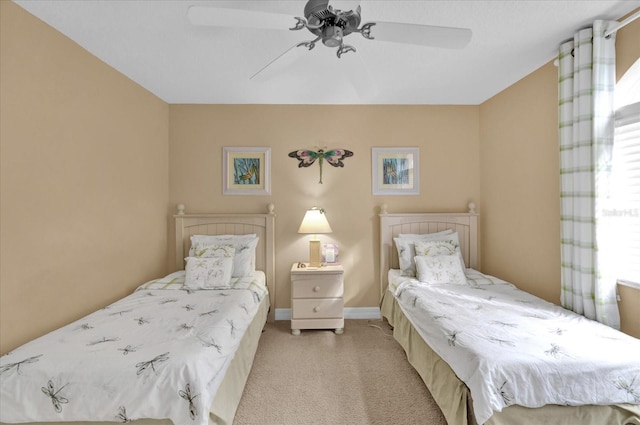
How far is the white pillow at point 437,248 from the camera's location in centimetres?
311

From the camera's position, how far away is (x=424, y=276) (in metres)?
2.89

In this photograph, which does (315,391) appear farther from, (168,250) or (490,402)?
(168,250)

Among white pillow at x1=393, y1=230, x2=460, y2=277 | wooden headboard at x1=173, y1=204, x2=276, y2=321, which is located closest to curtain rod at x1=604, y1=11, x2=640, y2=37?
white pillow at x1=393, y1=230, x2=460, y2=277

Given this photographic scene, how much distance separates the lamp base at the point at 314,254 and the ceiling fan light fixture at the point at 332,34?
2119 millimetres

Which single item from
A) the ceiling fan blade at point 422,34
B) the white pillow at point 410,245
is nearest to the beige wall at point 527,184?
the white pillow at point 410,245

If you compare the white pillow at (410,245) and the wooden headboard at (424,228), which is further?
the wooden headboard at (424,228)

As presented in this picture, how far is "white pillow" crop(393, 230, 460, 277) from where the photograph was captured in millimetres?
3146

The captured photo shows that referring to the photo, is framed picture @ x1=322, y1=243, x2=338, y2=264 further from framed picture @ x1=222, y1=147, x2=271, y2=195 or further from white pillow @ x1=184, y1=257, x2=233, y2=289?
white pillow @ x1=184, y1=257, x2=233, y2=289

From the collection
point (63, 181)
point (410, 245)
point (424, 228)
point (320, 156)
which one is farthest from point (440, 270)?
point (63, 181)

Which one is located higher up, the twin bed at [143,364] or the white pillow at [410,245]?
the white pillow at [410,245]

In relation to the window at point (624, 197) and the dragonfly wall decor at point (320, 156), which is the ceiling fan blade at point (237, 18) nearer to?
the dragonfly wall decor at point (320, 156)

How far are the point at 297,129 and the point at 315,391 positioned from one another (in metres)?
2.62

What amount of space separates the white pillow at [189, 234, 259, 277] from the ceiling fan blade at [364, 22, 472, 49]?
2.29 meters

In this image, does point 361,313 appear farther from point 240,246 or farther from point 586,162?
point 586,162
